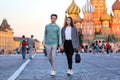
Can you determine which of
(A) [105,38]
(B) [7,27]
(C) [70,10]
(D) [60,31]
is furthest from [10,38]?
(D) [60,31]

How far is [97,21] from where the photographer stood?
5017 inches

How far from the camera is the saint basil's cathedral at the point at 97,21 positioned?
12188 centimetres

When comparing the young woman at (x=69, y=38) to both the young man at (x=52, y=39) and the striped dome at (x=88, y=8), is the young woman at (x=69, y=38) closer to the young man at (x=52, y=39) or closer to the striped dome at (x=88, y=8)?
the young man at (x=52, y=39)

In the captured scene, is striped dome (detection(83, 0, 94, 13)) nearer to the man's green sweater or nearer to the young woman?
the young woman

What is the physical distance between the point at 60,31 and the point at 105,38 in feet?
356

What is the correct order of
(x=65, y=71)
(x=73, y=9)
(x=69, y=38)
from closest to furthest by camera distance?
(x=69, y=38)
(x=65, y=71)
(x=73, y=9)

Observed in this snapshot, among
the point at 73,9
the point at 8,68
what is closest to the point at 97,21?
the point at 73,9

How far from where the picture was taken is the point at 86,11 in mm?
122812

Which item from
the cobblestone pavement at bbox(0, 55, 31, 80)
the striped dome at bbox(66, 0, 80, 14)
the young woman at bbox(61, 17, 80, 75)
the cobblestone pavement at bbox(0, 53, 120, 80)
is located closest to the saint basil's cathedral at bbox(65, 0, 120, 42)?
the striped dome at bbox(66, 0, 80, 14)

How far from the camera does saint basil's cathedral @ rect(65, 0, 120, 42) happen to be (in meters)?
122

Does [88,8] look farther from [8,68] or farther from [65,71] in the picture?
[65,71]

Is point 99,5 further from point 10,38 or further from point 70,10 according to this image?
point 10,38

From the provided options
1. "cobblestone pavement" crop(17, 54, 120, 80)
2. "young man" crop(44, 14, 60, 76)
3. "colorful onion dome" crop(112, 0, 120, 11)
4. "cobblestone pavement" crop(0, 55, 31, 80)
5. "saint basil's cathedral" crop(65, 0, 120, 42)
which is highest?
"colorful onion dome" crop(112, 0, 120, 11)

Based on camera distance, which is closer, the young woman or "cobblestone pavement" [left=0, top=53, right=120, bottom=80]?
"cobblestone pavement" [left=0, top=53, right=120, bottom=80]
